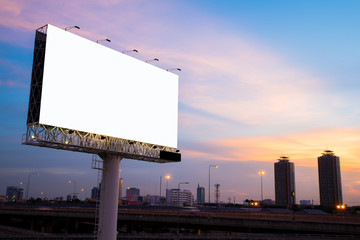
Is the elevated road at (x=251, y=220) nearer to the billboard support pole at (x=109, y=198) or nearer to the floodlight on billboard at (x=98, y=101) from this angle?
the floodlight on billboard at (x=98, y=101)

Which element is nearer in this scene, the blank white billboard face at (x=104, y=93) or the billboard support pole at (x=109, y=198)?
the blank white billboard face at (x=104, y=93)

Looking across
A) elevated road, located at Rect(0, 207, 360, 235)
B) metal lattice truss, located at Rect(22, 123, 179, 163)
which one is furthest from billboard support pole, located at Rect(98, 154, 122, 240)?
elevated road, located at Rect(0, 207, 360, 235)

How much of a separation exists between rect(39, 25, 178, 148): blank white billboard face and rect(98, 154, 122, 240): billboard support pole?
268 centimetres

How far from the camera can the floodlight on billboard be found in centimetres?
2670

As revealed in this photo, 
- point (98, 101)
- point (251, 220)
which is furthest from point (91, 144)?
point (251, 220)

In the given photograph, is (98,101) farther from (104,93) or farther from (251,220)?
(251,220)

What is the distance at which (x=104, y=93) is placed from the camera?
31.2 metres

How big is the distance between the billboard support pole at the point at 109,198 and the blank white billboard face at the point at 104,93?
2.68 meters

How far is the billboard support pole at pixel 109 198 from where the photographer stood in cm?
2972

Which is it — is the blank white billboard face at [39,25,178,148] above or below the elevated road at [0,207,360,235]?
above

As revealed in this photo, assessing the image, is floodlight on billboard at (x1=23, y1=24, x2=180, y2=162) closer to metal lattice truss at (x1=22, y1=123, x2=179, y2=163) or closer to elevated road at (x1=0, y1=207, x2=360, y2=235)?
metal lattice truss at (x1=22, y1=123, x2=179, y2=163)

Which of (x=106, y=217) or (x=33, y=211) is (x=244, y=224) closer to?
(x=106, y=217)

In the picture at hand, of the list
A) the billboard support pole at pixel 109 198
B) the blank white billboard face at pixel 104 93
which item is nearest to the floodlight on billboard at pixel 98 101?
the blank white billboard face at pixel 104 93

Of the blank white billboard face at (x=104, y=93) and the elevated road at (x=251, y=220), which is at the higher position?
the blank white billboard face at (x=104, y=93)
